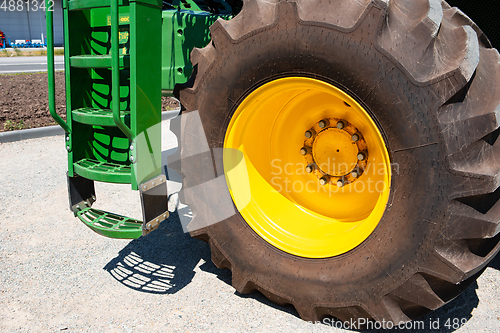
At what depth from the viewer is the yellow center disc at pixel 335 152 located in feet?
7.75

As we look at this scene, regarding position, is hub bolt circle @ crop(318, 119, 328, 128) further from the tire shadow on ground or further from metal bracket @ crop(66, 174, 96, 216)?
metal bracket @ crop(66, 174, 96, 216)

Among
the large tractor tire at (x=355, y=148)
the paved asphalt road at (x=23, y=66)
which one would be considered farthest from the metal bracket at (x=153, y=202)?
the paved asphalt road at (x=23, y=66)

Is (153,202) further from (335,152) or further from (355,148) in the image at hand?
(355,148)

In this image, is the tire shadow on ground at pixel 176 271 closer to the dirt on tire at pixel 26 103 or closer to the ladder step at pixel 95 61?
the ladder step at pixel 95 61

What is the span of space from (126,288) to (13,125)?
4.79m

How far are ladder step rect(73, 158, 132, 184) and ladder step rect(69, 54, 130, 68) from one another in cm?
62

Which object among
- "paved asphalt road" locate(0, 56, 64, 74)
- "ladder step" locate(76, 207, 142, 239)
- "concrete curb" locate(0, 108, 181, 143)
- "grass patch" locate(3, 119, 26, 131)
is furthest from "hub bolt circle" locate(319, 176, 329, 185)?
"paved asphalt road" locate(0, 56, 64, 74)

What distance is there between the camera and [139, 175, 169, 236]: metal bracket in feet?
7.69

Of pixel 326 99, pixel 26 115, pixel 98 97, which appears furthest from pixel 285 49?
pixel 26 115

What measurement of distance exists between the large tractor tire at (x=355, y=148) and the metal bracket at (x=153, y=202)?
1.04ft

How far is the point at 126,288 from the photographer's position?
8.50ft

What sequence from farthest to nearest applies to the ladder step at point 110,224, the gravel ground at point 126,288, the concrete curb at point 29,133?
1. the concrete curb at point 29,133
2. the ladder step at point 110,224
3. the gravel ground at point 126,288

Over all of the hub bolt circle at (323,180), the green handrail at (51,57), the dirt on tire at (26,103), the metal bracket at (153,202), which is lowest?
the dirt on tire at (26,103)

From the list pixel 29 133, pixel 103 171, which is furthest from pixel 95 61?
pixel 29 133
